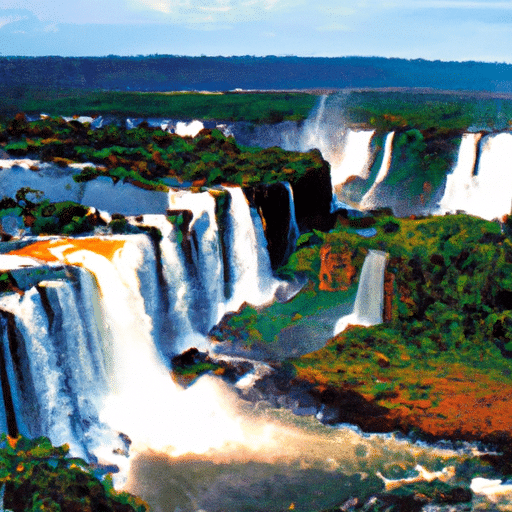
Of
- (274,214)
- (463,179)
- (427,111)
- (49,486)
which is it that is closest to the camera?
(49,486)

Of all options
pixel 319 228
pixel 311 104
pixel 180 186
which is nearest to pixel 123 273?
pixel 180 186

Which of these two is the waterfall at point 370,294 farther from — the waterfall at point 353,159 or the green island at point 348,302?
the waterfall at point 353,159

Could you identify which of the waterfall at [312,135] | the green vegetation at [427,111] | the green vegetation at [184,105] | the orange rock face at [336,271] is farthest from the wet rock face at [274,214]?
the green vegetation at [427,111]

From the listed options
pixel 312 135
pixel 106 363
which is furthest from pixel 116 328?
pixel 312 135

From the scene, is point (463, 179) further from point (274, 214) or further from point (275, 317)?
point (275, 317)

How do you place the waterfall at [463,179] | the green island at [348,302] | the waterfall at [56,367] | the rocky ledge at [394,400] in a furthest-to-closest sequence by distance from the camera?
the waterfall at [463,179]
the rocky ledge at [394,400]
the green island at [348,302]
the waterfall at [56,367]

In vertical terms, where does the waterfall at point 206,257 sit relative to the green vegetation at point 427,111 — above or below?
below
